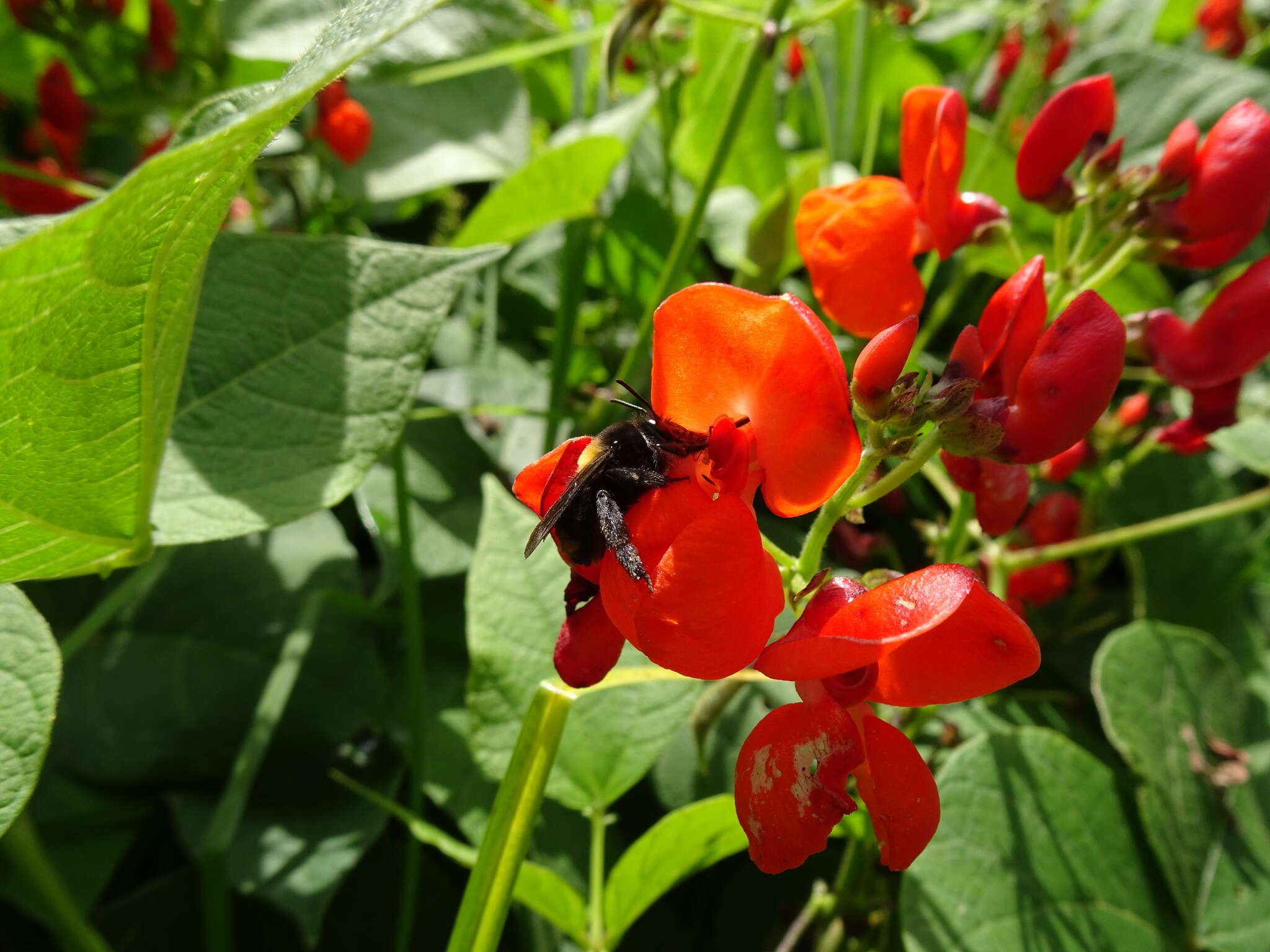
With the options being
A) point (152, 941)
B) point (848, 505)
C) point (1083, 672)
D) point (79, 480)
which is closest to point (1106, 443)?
point (1083, 672)

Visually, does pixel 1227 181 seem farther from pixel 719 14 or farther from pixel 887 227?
pixel 719 14

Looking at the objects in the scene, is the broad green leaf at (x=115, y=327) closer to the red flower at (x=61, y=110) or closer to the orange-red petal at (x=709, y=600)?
the orange-red petal at (x=709, y=600)

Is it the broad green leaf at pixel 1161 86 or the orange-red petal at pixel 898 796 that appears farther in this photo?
the broad green leaf at pixel 1161 86

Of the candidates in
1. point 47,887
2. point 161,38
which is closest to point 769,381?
point 47,887

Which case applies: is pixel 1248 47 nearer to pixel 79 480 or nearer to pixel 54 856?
pixel 79 480

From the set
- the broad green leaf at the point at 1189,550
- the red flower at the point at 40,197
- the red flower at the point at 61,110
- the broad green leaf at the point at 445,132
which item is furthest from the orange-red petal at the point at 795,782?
the red flower at the point at 61,110

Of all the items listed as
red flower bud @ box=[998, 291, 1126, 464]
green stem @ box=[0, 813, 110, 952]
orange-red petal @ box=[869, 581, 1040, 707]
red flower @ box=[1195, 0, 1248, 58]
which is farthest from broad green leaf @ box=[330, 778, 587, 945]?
red flower @ box=[1195, 0, 1248, 58]

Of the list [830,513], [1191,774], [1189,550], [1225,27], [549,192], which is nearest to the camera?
[830,513]
